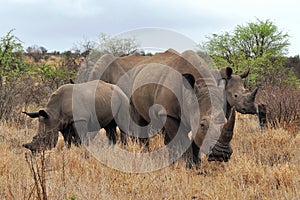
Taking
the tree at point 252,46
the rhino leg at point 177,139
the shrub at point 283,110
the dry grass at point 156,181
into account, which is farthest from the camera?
the tree at point 252,46

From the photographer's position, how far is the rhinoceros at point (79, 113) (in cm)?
683

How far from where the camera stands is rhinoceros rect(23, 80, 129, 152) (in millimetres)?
6832

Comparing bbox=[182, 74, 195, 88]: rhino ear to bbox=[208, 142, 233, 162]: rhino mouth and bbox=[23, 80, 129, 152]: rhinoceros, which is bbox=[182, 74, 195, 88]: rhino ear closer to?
bbox=[208, 142, 233, 162]: rhino mouth

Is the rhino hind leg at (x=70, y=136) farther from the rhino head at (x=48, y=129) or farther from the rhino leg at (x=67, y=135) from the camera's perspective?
the rhino head at (x=48, y=129)

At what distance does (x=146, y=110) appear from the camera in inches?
260

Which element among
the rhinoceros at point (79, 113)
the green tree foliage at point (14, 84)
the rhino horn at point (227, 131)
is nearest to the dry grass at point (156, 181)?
the rhino horn at point (227, 131)

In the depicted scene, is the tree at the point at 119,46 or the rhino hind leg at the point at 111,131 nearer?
the rhino hind leg at the point at 111,131

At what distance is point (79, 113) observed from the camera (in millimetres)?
7262

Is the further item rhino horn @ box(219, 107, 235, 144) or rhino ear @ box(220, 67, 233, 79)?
rhino ear @ box(220, 67, 233, 79)

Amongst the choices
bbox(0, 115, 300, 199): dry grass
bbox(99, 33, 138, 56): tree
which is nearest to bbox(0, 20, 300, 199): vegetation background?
bbox(0, 115, 300, 199): dry grass

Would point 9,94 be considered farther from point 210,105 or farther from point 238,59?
point 238,59

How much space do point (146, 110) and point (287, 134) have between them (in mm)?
2602

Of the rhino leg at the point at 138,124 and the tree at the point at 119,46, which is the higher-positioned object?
the tree at the point at 119,46

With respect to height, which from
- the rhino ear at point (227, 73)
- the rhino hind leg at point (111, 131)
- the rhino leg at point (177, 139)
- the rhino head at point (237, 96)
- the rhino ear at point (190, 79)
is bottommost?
the rhino hind leg at point (111, 131)
